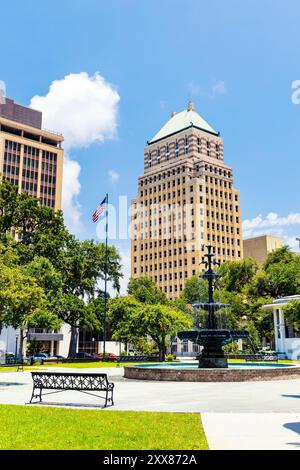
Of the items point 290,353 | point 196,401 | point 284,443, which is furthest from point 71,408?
point 290,353

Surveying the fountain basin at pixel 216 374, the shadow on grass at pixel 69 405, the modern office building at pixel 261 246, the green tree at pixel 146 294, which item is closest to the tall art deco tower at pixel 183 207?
the modern office building at pixel 261 246

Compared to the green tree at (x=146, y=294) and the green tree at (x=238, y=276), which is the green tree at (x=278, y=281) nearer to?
the green tree at (x=238, y=276)

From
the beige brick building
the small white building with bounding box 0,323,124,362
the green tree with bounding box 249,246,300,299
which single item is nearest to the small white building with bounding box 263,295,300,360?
the green tree with bounding box 249,246,300,299

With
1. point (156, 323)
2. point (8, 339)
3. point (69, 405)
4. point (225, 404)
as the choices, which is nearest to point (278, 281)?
point (156, 323)

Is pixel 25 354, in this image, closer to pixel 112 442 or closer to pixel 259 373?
pixel 259 373

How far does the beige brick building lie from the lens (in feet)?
387

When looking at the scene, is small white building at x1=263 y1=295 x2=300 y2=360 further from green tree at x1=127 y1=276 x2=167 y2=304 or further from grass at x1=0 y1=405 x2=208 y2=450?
grass at x1=0 y1=405 x2=208 y2=450

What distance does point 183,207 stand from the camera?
128 meters

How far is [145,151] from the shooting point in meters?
146

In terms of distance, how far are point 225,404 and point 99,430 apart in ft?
18.4

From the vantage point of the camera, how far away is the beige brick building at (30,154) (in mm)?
118000

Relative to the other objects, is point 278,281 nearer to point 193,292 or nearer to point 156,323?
point 193,292

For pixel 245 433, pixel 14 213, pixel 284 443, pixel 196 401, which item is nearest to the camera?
pixel 284 443
